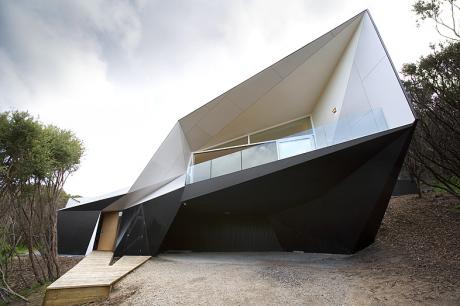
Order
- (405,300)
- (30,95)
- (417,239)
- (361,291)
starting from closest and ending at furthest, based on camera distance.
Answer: (405,300) < (361,291) < (417,239) < (30,95)

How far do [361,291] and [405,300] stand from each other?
0.64 metres

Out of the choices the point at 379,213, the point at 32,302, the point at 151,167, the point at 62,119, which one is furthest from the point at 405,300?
the point at 62,119

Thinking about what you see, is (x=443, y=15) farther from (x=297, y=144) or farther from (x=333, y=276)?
(x=333, y=276)

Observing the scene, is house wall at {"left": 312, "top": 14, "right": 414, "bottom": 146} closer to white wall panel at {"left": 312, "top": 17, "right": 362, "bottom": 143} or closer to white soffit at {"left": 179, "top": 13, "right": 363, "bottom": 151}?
white wall panel at {"left": 312, "top": 17, "right": 362, "bottom": 143}

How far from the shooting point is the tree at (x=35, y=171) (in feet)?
22.1

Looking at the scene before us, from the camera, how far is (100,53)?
926 cm

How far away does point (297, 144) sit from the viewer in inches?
250

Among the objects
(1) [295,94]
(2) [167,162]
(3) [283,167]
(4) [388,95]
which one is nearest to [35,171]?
(2) [167,162]

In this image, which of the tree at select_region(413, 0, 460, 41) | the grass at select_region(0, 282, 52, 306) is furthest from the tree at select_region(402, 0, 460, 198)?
the grass at select_region(0, 282, 52, 306)

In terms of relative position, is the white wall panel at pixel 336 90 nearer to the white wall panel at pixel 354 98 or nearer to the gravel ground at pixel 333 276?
the white wall panel at pixel 354 98

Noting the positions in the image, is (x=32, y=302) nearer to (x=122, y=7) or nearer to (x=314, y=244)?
(x=314, y=244)

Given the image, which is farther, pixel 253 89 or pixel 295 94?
pixel 295 94

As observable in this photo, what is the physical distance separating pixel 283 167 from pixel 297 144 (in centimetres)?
87

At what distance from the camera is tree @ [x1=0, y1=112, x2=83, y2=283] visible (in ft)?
22.1
